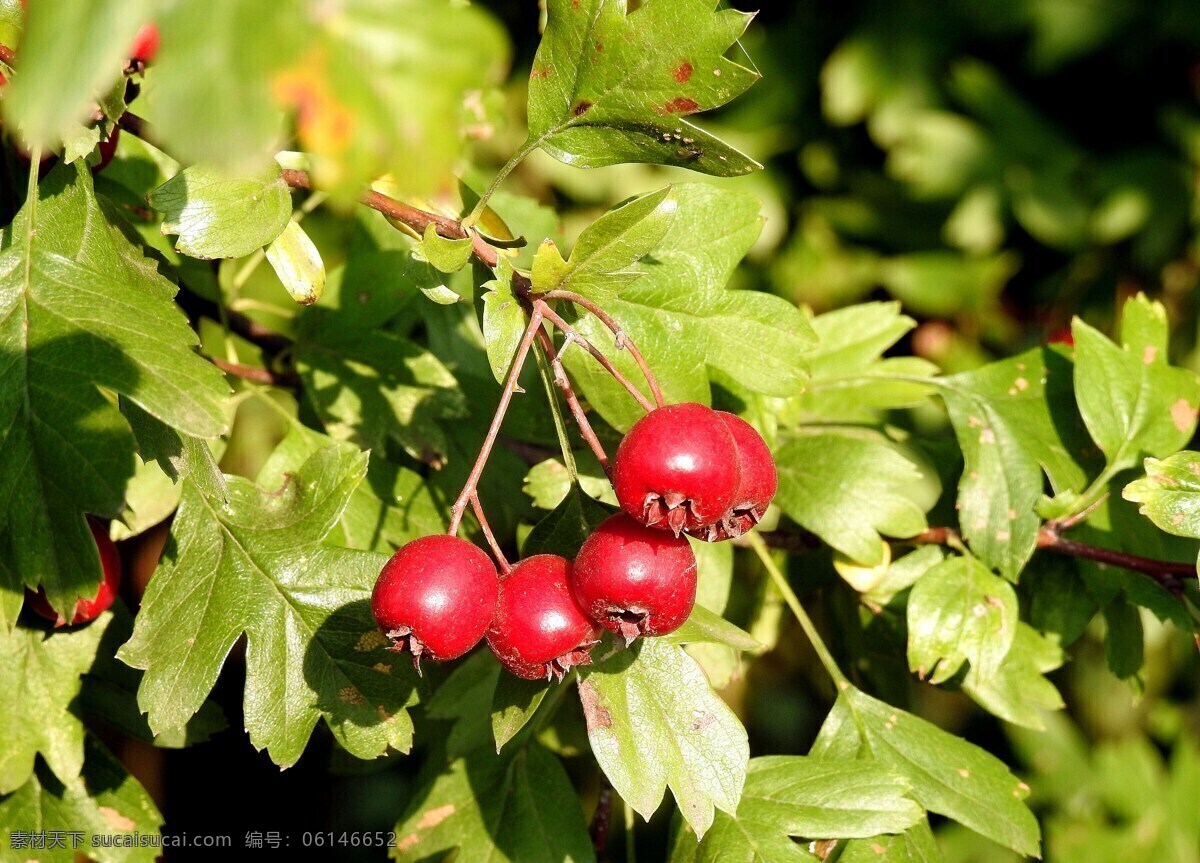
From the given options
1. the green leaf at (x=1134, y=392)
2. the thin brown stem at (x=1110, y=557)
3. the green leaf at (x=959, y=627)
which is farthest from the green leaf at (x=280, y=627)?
the green leaf at (x=1134, y=392)

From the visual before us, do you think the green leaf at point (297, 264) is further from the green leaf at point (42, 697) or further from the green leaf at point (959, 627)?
the green leaf at point (959, 627)

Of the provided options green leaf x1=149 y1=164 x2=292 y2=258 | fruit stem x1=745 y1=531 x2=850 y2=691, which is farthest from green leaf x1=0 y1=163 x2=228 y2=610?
fruit stem x1=745 y1=531 x2=850 y2=691

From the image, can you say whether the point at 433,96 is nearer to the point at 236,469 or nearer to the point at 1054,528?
the point at 1054,528

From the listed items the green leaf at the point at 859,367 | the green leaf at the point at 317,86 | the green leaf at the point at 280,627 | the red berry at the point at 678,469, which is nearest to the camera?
the green leaf at the point at 317,86

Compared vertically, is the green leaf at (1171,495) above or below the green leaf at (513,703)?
above

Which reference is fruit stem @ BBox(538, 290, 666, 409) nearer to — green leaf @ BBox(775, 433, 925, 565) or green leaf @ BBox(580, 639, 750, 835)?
green leaf @ BBox(580, 639, 750, 835)

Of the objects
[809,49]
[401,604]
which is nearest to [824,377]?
[401,604]
